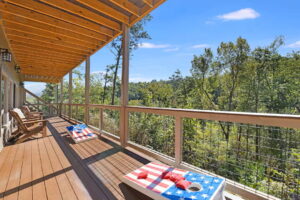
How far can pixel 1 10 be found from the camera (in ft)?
9.90

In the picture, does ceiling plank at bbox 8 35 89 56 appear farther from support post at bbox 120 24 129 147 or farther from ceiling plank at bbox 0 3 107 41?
support post at bbox 120 24 129 147

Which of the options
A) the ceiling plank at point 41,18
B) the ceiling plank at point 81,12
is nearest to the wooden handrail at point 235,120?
the ceiling plank at point 81,12

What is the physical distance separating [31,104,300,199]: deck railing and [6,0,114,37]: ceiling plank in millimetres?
1993

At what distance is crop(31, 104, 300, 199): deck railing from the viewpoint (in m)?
1.70

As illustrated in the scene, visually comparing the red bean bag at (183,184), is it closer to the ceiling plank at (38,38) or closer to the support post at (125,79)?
the support post at (125,79)

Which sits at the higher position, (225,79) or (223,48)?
(223,48)

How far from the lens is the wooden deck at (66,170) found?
6.34 ft

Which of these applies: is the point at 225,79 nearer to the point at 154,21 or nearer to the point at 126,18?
the point at 154,21

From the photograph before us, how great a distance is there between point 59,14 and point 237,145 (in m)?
4.17

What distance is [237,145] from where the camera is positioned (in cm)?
266

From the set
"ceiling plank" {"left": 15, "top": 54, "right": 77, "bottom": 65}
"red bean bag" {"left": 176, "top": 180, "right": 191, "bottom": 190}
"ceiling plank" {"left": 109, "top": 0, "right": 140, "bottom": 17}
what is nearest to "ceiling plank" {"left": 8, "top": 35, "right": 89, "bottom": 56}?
"ceiling plank" {"left": 15, "top": 54, "right": 77, "bottom": 65}

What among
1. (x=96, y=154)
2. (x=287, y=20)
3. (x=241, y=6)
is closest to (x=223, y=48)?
(x=241, y=6)

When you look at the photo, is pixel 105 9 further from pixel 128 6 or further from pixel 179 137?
pixel 179 137

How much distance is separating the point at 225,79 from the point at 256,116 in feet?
60.3
